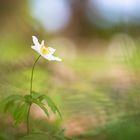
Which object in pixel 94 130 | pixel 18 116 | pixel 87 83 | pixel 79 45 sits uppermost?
pixel 79 45

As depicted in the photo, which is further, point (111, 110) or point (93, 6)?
point (93, 6)

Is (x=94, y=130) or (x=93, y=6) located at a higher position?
(x=93, y=6)

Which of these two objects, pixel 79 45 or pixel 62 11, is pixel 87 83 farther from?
pixel 62 11

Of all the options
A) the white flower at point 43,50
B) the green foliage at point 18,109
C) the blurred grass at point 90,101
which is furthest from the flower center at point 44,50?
the blurred grass at point 90,101

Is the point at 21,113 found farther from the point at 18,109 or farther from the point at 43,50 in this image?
the point at 43,50

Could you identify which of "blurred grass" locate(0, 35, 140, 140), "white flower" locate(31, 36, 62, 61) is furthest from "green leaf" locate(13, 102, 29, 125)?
"blurred grass" locate(0, 35, 140, 140)

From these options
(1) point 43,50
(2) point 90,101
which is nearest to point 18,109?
(1) point 43,50

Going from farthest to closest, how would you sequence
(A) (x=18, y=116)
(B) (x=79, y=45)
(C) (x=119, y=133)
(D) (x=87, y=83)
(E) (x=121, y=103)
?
(B) (x=79, y=45) < (D) (x=87, y=83) < (E) (x=121, y=103) < (C) (x=119, y=133) < (A) (x=18, y=116)

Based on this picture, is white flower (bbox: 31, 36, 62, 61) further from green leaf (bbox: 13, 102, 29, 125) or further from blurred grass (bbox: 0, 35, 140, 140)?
blurred grass (bbox: 0, 35, 140, 140)

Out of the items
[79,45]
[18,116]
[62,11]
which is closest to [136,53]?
[18,116]

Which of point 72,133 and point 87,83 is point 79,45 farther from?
point 72,133

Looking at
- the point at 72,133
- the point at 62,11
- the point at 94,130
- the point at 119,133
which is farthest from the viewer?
the point at 62,11
